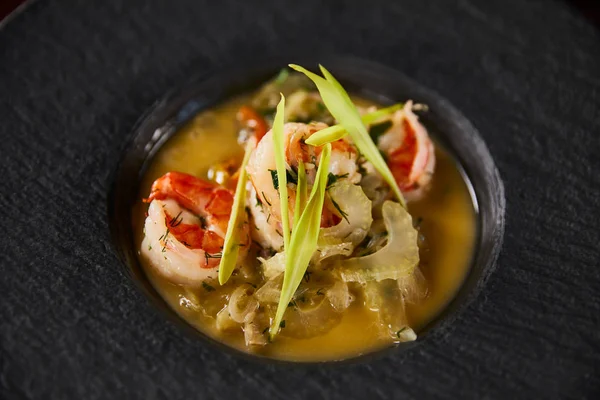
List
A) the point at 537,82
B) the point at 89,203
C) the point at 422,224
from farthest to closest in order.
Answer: the point at 537,82, the point at 422,224, the point at 89,203

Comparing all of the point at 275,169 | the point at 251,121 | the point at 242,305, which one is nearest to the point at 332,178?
the point at 275,169

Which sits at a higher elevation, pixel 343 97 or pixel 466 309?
pixel 343 97

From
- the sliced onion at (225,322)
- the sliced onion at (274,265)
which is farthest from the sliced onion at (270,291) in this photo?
the sliced onion at (225,322)

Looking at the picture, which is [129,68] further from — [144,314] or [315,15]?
[144,314]

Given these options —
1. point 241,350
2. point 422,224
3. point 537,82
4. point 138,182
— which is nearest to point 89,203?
point 138,182

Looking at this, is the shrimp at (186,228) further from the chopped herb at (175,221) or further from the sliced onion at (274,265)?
the sliced onion at (274,265)

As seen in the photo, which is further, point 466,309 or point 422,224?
point 422,224
